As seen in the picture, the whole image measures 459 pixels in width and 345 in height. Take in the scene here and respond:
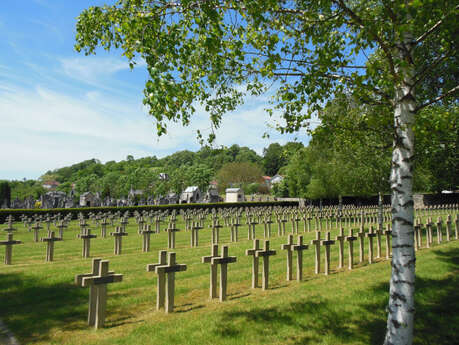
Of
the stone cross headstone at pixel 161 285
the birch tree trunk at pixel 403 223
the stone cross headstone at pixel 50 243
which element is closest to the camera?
the birch tree trunk at pixel 403 223

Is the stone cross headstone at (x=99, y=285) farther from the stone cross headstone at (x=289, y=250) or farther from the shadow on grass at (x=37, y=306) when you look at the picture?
the stone cross headstone at (x=289, y=250)

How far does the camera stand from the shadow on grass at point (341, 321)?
13.9 ft

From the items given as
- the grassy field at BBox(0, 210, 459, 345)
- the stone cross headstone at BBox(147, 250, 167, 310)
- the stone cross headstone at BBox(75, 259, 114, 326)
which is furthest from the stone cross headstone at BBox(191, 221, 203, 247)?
the stone cross headstone at BBox(75, 259, 114, 326)

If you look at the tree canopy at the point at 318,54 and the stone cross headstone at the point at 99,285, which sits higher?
the tree canopy at the point at 318,54

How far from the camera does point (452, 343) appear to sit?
13.6 ft

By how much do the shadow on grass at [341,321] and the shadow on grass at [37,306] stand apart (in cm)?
245

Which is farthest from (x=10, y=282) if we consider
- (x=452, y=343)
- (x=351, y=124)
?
(x=452, y=343)

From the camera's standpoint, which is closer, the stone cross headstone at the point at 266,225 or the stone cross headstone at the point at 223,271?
the stone cross headstone at the point at 223,271

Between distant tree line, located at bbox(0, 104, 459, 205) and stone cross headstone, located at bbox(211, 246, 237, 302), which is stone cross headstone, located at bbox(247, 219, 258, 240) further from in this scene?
stone cross headstone, located at bbox(211, 246, 237, 302)

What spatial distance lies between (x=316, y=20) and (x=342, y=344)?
165 inches

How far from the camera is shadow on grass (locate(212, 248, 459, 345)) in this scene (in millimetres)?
4234

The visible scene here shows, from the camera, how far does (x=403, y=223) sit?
3.58 metres

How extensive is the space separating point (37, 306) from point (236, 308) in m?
3.53

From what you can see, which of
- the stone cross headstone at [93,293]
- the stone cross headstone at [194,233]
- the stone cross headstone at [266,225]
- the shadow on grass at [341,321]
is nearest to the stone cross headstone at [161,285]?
the stone cross headstone at [93,293]
